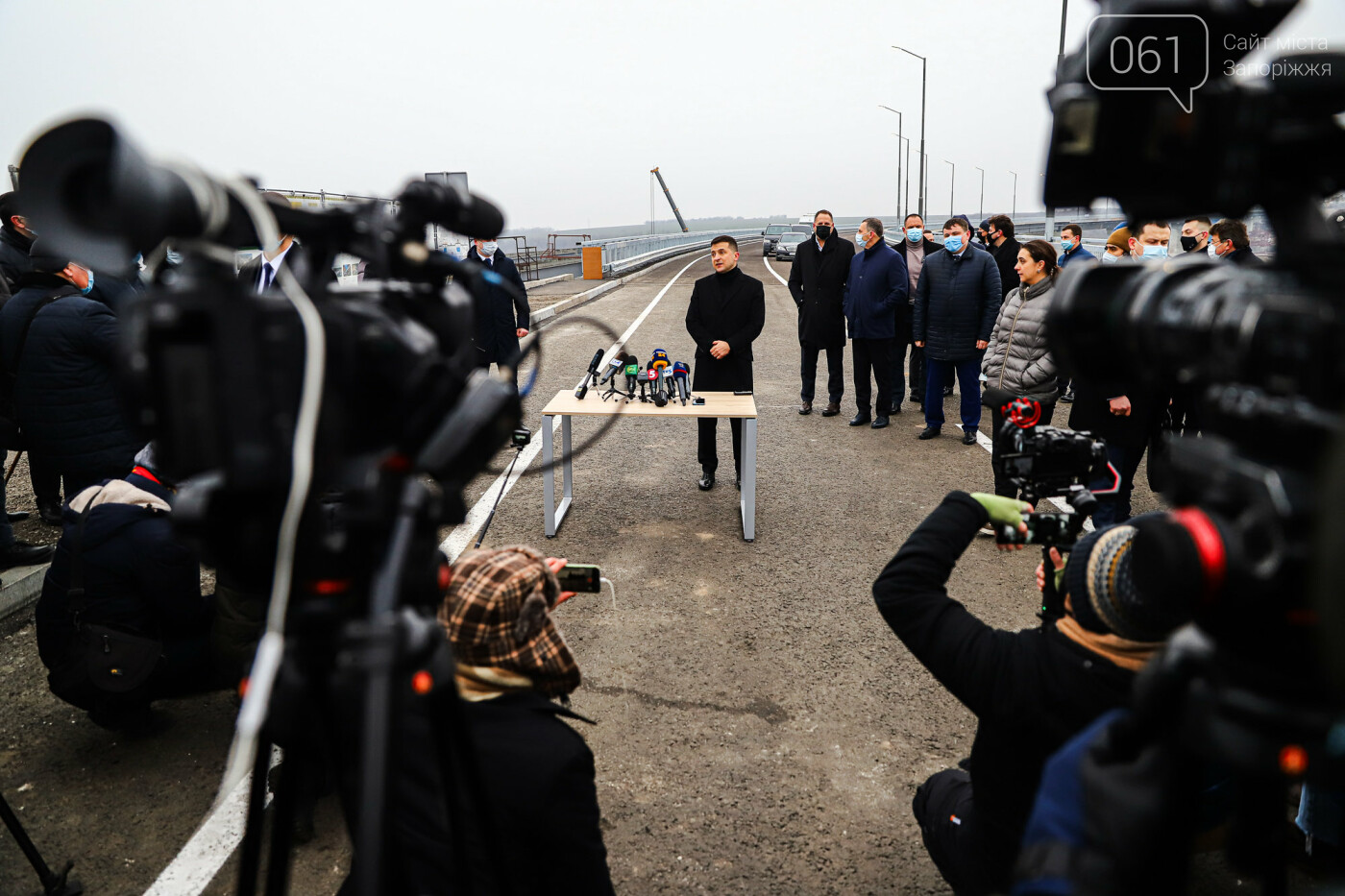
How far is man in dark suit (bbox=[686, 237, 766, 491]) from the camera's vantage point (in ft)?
23.0

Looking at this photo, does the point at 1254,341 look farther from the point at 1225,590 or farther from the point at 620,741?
the point at 620,741

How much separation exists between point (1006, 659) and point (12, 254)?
7.35 metres

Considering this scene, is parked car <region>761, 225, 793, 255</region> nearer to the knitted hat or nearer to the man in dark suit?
the man in dark suit

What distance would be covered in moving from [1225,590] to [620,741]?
2950 millimetres

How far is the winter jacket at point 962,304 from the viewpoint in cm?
809

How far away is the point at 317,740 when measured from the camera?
1508mm

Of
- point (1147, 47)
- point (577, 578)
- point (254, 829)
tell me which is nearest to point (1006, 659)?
point (577, 578)

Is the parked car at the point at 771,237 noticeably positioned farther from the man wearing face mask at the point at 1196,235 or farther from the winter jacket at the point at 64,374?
the winter jacket at the point at 64,374

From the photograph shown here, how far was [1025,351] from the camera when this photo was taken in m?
6.31

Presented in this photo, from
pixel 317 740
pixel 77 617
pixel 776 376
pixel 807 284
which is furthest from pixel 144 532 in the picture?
pixel 776 376

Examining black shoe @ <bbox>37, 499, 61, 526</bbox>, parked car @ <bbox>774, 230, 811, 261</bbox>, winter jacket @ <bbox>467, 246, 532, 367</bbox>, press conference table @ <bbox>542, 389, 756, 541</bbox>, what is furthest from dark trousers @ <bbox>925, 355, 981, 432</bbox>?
parked car @ <bbox>774, 230, 811, 261</bbox>

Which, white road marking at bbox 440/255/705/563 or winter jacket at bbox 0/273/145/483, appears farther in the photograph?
white road marking at bbox 440/255/705/563

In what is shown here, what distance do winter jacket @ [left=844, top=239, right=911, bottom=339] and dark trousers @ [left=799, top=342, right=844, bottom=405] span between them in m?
0.47

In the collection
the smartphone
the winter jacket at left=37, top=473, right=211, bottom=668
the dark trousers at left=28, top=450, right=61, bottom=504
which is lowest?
the dark trousers at left=28, top=450, right=61, bottom=504
